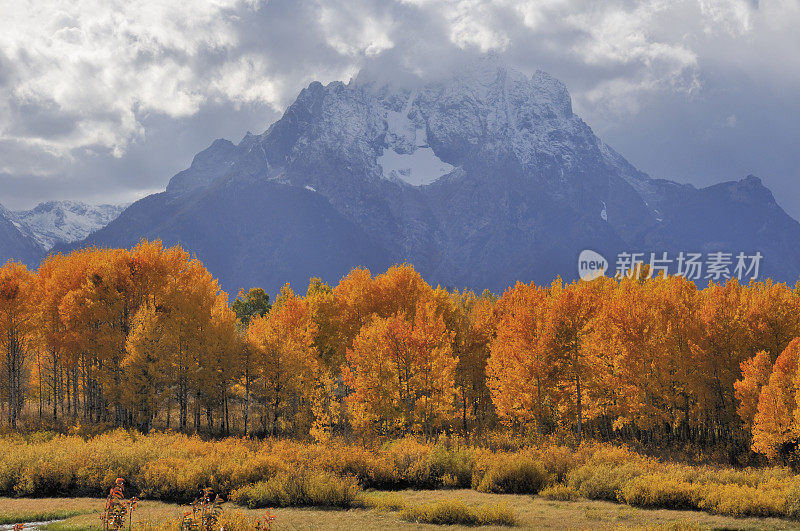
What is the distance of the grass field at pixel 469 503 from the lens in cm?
1916

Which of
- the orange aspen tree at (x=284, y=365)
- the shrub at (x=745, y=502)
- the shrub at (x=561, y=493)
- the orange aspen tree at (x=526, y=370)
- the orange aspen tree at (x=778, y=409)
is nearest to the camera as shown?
the shrub at (x=745, y=502)

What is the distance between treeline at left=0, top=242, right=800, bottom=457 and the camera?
34.7 m

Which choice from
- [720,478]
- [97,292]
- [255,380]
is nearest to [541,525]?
[720,478]

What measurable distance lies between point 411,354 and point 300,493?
1484 cm

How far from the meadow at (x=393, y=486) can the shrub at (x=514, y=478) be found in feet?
0.16

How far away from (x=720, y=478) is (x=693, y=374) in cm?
1329

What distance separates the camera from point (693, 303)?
140 feet

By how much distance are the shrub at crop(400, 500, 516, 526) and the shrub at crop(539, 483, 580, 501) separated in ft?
Result: 17.7

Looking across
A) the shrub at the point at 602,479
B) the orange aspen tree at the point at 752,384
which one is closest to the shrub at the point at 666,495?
the shrub at the point at 602,479

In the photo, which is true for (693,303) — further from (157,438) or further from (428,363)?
(157,438)

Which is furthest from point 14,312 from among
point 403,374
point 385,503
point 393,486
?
point 385,503

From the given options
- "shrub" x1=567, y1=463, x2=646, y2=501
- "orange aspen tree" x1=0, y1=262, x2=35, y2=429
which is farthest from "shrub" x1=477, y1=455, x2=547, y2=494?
"orange aspen tree" x1=0, y1=262, x2=35, y2=429

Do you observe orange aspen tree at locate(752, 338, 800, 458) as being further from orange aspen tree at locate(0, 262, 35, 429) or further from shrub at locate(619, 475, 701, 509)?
orange aspen tree at locate(0, 262, 35, 429)

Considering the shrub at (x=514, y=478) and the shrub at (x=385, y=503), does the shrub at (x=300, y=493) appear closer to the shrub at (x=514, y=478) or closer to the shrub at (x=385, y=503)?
the shrub at (x=385, y=503)
